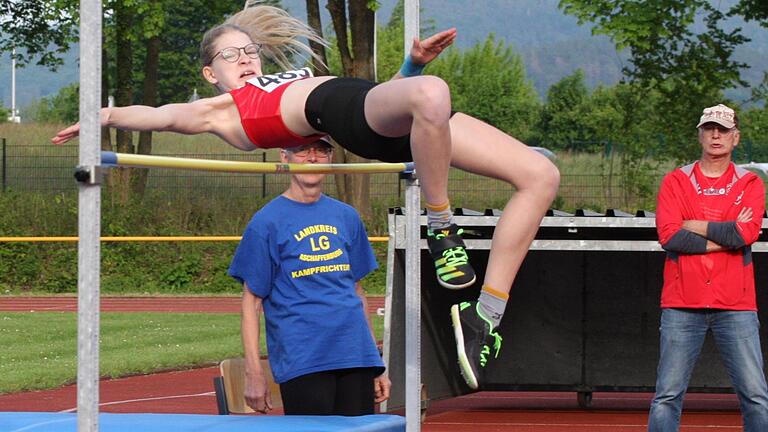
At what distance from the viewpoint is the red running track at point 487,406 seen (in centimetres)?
866

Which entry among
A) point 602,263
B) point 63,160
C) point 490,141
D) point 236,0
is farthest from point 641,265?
point 63,160

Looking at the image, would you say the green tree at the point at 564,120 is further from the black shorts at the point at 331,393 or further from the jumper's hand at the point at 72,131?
the jumper's hand at the point at 72,131

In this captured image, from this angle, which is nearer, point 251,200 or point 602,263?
point 602,263

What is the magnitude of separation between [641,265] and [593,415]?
41.7 inches

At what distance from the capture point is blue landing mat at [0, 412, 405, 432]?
409cm

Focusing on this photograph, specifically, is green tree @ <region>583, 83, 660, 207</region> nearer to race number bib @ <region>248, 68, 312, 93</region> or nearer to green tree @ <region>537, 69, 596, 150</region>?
race number bib @ <region>248, 68, 312, 93</region>

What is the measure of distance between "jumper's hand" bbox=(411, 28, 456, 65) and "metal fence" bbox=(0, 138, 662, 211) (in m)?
19.1

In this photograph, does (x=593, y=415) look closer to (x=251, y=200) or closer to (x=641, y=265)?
(x=641, y=265)

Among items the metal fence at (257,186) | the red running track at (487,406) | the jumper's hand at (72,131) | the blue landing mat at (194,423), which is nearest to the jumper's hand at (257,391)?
the blue landing mat at (194,423)

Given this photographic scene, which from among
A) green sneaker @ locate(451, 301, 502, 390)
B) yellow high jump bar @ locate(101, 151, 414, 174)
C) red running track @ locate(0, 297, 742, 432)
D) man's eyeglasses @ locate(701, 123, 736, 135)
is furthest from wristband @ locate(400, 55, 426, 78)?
red running track @ locate(0, 297, 742, 432)

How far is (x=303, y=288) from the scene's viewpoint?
200 inches

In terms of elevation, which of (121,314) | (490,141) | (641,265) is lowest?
(121,314)

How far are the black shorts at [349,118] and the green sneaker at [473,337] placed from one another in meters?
0.51

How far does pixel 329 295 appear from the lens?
5109mm
